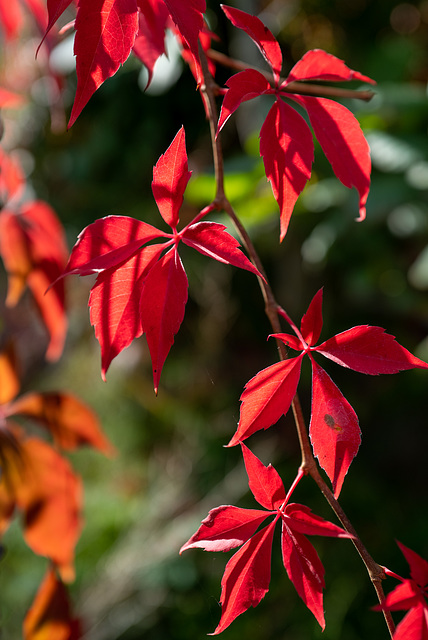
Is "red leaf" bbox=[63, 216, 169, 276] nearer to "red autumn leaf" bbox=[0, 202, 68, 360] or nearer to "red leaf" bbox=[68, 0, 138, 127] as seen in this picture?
"red leaf" bbox=[68, 0, 138, 127]

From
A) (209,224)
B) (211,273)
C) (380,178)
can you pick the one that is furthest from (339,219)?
(209,224)

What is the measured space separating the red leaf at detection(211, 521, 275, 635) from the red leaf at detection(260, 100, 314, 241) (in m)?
0.12

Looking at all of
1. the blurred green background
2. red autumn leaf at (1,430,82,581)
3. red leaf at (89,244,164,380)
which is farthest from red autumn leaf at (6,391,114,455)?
the blurred green background

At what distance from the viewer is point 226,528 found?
20 centimetres

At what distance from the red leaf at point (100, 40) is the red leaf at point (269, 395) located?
113 mm

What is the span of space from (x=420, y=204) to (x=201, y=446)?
0.65 meters

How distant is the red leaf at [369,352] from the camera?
0.19m

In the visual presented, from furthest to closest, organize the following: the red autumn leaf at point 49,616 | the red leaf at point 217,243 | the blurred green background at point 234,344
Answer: the blurred green background at point 234,344
the red autumn leaf at point 49,616
the red leaf at point 217,243

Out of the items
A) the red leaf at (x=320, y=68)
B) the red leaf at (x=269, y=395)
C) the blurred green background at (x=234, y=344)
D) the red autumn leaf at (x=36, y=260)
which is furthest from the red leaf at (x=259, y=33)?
the blurred green background at (x=234, y=344)

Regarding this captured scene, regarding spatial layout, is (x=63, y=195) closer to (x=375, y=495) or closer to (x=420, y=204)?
(x=420, y=204)

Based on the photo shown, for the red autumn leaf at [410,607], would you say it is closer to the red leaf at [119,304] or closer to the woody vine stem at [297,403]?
the woody vine stem at [297,403]

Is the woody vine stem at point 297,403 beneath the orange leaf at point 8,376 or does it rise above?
above

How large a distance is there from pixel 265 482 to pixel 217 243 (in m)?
0.09

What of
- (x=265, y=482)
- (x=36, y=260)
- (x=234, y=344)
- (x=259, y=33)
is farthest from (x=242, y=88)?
(x=234, y=344)
